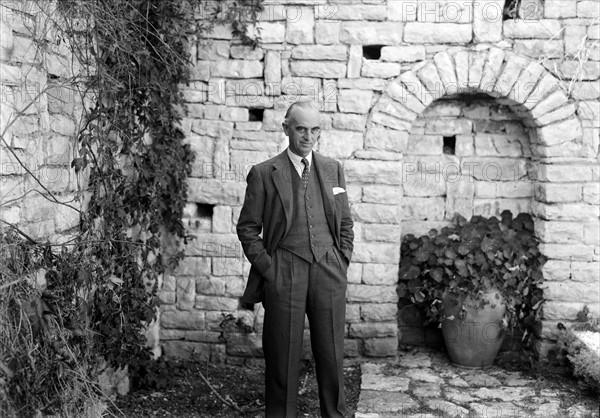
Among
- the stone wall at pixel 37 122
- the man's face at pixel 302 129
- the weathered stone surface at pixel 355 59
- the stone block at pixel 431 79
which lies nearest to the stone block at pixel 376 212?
the stone block at pixel 431 79

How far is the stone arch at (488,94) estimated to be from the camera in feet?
17.4

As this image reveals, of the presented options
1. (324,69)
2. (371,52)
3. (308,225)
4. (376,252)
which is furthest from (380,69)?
(308,225)

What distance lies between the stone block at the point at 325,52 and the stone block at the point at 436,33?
0.47m

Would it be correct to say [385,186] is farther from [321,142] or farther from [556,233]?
[556,233]

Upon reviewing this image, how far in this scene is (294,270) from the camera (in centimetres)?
409

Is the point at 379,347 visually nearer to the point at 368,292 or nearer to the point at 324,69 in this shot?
the point at 368,292

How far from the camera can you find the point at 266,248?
13.7 ft

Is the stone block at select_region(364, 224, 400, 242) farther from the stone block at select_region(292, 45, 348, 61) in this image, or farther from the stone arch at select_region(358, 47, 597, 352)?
the stone block at select_region(292, 45, 348, 61)

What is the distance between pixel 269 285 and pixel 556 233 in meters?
2.48

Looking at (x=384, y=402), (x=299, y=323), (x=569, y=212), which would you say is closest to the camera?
(x=299, y=323)

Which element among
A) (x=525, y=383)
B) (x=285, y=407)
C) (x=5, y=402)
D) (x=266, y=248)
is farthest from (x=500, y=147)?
(x=5, y=402)

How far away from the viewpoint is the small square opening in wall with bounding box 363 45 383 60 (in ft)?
17.9

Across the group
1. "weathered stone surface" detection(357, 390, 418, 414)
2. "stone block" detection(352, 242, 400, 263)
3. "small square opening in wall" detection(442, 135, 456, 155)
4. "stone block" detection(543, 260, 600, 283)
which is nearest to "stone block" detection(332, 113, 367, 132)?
"small square opening in wall" detection(442, 135, 456, 155)

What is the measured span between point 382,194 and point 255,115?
114 centimetres
